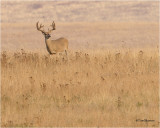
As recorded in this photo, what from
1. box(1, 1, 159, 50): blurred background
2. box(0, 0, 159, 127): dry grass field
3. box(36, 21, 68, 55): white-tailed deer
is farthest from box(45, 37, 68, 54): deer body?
box(1, 1, 159, 50): blurred background

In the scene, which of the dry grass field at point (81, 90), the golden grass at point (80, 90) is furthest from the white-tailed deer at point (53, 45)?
the golden grass at point (80, 90)

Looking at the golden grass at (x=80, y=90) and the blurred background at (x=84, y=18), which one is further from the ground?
the blurred background at (x=84, y=18)

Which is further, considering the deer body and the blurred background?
the blurred background

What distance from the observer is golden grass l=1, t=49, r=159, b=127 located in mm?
9406

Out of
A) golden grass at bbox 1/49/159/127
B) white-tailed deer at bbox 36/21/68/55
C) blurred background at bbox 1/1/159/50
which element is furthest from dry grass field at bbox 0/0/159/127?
blurred background at bbox 1/1/159/50

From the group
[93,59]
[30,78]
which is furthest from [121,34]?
[30,78]

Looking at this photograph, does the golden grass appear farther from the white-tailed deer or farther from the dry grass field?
the white-tailed deer

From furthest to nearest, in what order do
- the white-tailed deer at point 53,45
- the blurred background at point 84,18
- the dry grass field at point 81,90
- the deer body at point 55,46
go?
the blurred background at point 84,18 < the deer body at point 55,46 < the white-tailed deer at point 53,45 < the dry grass field at point 81,90

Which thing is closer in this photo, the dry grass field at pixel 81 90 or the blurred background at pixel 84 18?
the dry grass field at pixel 81 90

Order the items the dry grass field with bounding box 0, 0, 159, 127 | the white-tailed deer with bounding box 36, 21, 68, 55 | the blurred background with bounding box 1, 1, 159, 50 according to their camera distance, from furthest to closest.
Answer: the blurred background with bounding box 1, 1, 159, 50 → the white-tailed deer with bounding box 36, 21, 68, 55 → the dry grass field with bounding box 0, 0, 159, 127

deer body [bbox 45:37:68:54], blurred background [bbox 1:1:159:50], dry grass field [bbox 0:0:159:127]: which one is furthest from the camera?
blurred background [bbox 1:1:159:50]

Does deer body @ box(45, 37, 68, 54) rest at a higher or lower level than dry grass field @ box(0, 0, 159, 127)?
higher

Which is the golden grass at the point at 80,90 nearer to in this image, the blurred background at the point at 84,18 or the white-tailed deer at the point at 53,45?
the white-tailed deer at the point at 53,45

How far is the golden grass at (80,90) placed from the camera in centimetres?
941
